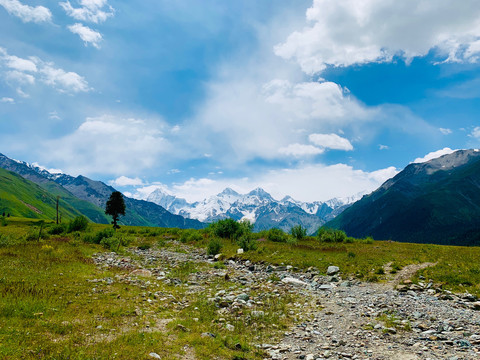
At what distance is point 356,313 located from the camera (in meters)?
13.8

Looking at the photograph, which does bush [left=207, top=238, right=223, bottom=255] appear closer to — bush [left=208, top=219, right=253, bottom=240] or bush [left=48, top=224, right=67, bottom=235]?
bush [left=208, top=219, right=253, bottom=240]

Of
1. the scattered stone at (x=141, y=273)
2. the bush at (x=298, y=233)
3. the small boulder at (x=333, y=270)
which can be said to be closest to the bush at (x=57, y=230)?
the scattered stone at (x=141, y=273)

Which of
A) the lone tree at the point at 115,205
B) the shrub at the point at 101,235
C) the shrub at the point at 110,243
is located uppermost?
the lone tree at the point at 115,205

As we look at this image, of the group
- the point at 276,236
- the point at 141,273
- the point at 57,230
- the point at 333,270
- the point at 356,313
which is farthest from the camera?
the point at 57,230

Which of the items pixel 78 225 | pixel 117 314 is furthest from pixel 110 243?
pixel 117 314

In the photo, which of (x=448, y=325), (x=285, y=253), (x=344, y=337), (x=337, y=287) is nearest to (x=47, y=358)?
(x=344, y=337)

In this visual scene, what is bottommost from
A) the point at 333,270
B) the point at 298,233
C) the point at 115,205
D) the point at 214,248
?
the point at 214,248

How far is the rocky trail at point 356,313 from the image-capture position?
31.7 feet

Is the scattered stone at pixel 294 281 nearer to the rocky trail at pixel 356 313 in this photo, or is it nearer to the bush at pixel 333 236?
the rocky trail at pixel 356 313

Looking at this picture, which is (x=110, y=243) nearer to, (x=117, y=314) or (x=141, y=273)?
(x=141, y=273)

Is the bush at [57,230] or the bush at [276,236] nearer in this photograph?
the bush at [276,236]

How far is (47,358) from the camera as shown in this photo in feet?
23.3

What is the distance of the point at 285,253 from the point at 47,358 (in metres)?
27.1

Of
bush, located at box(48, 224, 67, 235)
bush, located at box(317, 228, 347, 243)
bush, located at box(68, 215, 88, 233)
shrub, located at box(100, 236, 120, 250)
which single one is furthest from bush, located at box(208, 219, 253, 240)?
bush, located at box(48, 224, 67, 235)
